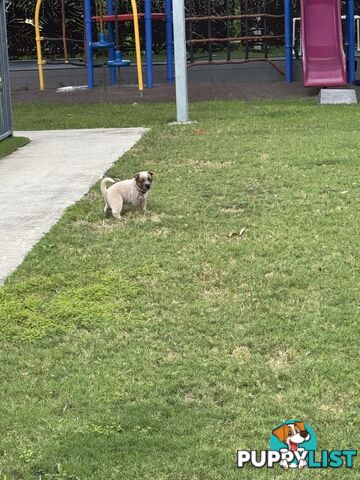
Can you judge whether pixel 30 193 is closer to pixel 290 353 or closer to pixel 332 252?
pixel 332 252

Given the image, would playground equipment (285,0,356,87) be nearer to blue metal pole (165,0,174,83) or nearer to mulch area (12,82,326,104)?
mulch area (12,82,326,104)

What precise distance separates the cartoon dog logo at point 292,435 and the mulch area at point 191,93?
11.8m

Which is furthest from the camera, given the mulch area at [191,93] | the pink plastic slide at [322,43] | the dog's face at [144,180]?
the pink plastic slide at [322,43]

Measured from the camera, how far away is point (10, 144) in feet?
35.9

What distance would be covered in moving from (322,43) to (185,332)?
1294 centimetres

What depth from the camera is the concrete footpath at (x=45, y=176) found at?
6.28 meters

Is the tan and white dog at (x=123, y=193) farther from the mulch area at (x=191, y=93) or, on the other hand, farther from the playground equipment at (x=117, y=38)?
the playground equipment at (x=117, y=38)

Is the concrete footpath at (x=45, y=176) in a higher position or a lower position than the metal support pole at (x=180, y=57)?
lower

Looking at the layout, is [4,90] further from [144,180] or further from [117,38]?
[144,180]

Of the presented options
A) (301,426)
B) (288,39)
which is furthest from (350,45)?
(301,426)

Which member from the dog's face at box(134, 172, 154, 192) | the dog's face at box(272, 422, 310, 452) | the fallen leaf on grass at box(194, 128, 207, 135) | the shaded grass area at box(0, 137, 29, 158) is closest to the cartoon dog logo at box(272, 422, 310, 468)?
the dog's face at box(272, 422, 310, 452)

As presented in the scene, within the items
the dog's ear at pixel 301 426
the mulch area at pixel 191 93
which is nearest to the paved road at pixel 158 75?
the mulch area at pixel 191 93

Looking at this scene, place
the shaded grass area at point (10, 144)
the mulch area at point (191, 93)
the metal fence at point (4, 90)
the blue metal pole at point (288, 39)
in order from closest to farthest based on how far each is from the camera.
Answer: the shaded grass area at point (10, 144) → the metal fence at point (4, 90) → the mulch area at point (191, 93) → the blue metal pole at point (288, 39)

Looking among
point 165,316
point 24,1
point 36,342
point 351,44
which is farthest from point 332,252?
point 24,1
